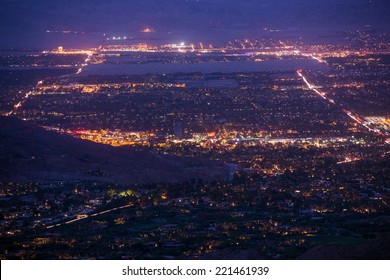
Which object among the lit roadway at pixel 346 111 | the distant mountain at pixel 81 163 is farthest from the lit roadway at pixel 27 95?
the lit roadway at pixel 346 111

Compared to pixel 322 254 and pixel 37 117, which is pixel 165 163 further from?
pixel 322 254

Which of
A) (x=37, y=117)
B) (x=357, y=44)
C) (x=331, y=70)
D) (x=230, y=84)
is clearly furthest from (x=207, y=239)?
(x=357, y=44)

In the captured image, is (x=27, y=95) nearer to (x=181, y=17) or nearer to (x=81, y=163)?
(x=81, y=163)

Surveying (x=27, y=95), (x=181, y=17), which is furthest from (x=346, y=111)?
(x=181, y=17)

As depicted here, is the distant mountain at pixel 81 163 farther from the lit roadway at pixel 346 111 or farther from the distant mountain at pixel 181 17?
the distant mountain at pixel 181 17

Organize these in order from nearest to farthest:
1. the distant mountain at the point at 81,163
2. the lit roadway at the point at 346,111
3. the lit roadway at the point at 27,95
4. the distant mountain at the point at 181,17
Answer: the distant mountain at the point at 81,163 < the lit roadway at the point at 346,111 < the lit roadway at the point at 27,95 < the distant mountain at the point at 181,17

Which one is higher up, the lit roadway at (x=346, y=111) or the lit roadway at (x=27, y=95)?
the lit roadway at (x=27, y=95)

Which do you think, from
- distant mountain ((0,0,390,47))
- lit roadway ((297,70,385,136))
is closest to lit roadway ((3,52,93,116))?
lit roadway ((297,70,385,136))

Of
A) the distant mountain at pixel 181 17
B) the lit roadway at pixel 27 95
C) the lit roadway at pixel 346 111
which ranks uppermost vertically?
the distant mountain at pixel 181 17
